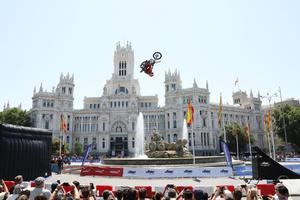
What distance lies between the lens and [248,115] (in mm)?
109312

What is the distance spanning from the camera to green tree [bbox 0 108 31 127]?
273 feet

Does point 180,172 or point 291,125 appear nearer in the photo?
point 180,172

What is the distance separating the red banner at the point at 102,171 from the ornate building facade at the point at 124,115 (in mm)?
62235

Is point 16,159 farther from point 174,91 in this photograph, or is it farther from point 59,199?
point 174,91

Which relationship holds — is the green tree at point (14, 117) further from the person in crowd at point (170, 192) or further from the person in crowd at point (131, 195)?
the person in crowd at point (131, 195)

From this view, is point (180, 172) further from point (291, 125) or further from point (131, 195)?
point (291, 125)

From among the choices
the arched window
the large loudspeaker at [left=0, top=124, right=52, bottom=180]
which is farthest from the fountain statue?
the arched window

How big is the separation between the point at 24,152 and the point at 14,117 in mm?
73010

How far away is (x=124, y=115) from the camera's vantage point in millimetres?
98312

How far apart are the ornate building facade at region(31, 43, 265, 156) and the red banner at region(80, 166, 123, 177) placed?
62235 millimetres

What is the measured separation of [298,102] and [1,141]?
383ft

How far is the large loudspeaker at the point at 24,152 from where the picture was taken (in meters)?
18.8

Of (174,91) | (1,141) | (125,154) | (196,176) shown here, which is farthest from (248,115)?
(1,141)

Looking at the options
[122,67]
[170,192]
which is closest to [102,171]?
[170,192]
